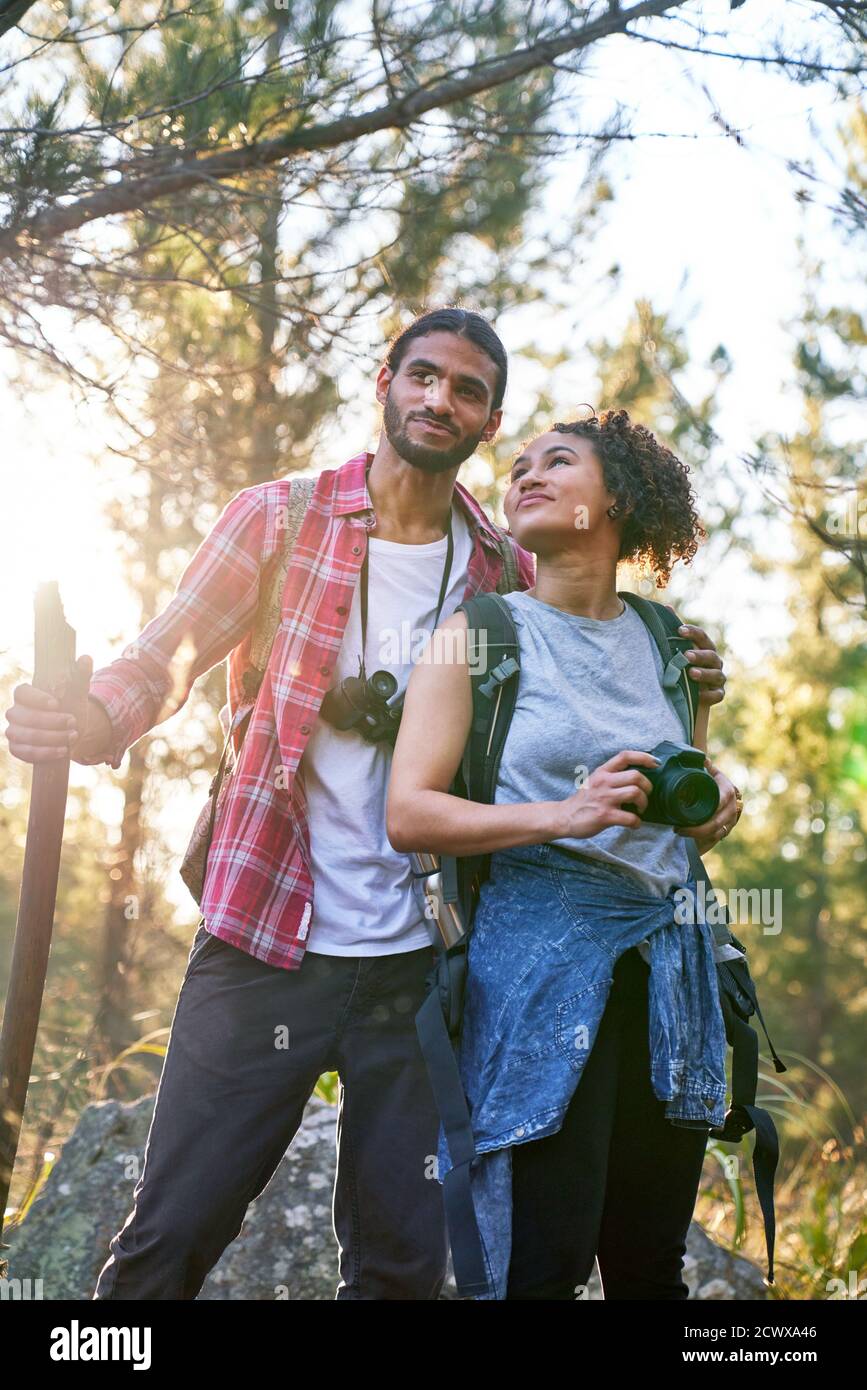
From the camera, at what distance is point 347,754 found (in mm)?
2480

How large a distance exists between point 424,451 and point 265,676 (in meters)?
0.61

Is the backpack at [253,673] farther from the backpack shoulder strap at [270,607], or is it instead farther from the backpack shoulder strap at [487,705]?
the backpack shoulder strap at [487,705]

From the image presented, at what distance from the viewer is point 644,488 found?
238 cm

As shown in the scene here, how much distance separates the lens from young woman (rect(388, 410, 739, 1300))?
190 centimetres

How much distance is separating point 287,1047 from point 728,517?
7.92m

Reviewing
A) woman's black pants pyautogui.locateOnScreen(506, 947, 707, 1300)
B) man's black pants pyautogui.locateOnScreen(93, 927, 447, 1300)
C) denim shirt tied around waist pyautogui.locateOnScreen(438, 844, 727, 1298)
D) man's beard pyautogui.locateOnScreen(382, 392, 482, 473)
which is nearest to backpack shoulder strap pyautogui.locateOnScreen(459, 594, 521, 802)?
denim shirt tied around waist pyautogui.locateOnScreen(438, 844, 727, 1298)

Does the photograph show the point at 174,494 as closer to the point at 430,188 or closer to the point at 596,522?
the point at 430,188

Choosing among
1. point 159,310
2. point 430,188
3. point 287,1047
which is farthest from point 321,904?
point 430,188

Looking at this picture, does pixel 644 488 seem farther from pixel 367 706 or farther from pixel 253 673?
pixel 253 673

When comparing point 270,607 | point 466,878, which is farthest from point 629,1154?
point 270,607

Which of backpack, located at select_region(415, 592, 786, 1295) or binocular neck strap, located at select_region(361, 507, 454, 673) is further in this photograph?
binocular neck strap, located at select_region(361, 507, 454, 673)

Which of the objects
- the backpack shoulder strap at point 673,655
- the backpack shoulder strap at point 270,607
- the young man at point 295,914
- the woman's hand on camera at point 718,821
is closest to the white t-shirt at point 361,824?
the young man at point 295,914

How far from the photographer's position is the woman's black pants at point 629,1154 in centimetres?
193

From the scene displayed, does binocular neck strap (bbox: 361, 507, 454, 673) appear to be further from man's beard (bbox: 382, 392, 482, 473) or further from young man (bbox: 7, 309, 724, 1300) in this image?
man's beard (bbox: 382, 392, 482, 473)
